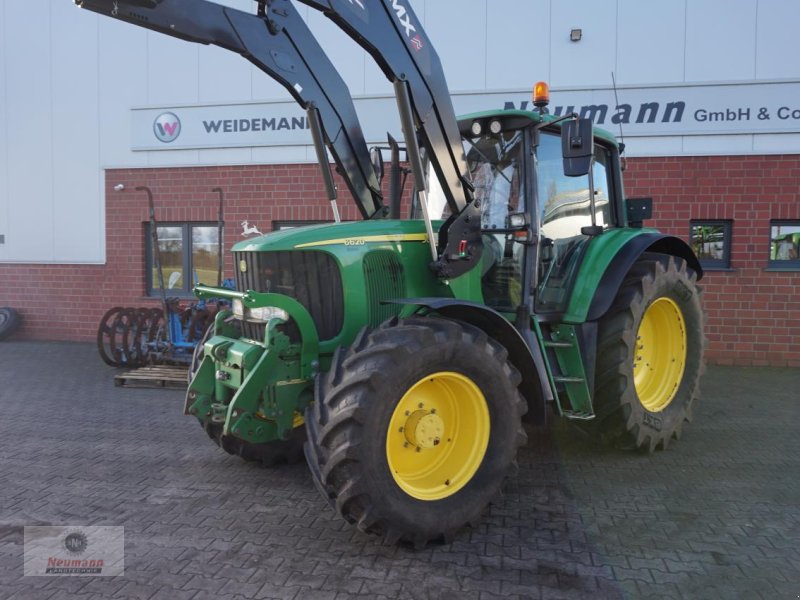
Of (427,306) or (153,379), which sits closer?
(427,306)

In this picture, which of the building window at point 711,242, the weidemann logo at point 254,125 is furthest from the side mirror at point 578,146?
the weidemann logo at point 254,125

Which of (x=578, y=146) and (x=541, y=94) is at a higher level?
(x=541, y=94)

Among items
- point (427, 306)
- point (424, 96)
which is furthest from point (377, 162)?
point (427, 306)

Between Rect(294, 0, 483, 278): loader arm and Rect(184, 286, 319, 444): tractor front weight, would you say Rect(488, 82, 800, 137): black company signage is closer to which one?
Rect(294, 0, 483, 278): loader arm

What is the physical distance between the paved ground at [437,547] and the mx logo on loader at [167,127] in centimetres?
544

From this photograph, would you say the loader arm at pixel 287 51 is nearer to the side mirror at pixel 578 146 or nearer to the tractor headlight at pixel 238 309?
the tractor headlight at pixel 238 309

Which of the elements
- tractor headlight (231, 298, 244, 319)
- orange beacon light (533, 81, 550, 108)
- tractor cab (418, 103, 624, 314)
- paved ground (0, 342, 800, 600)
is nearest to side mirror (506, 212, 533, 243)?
tractor cab (418, 103, 624, 314)

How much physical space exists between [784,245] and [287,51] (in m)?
7.29

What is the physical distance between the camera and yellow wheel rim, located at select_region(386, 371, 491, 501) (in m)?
3.31

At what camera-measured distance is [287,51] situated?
4.00 m

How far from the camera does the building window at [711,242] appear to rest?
8.39m

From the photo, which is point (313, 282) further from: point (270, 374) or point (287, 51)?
point (287, 51)

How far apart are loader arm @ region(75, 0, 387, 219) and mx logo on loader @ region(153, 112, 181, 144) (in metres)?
6.10

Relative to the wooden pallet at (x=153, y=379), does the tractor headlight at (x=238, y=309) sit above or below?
above
